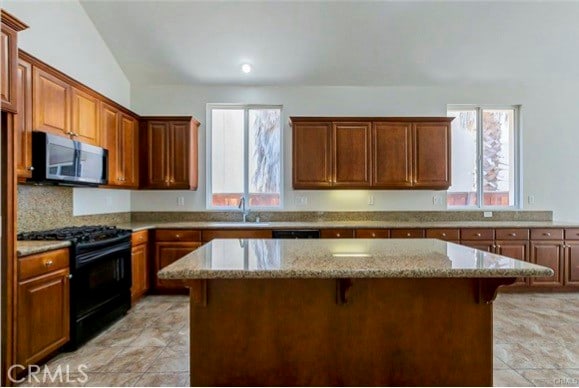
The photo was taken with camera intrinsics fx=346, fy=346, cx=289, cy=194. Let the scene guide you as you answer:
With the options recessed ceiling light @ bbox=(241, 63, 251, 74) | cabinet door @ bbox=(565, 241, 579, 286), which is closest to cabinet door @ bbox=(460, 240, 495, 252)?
cabinet door @ bbox=(565, 241, 579, 286)

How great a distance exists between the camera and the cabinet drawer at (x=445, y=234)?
420 cm

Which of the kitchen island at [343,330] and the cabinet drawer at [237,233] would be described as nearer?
the kitchen island at [343,330]

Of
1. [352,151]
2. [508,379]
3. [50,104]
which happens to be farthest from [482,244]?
[50,104]

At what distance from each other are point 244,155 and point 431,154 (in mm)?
2544

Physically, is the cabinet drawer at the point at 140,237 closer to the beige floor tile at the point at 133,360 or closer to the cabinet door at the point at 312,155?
the beige floor tile at the point at 133,360

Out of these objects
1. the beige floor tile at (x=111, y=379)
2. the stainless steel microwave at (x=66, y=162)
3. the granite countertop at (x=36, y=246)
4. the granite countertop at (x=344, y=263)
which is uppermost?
the stainless steel microwave at (x=66, y=162)

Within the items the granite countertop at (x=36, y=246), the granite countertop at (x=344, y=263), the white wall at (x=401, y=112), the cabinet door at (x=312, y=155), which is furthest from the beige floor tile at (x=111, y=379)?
the cabinet door at (x=312, y=155)

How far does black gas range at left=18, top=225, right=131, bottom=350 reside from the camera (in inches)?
108

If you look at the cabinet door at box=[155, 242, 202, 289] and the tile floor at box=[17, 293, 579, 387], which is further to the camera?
the cabinet door at box=[155, 242, 202, 289]

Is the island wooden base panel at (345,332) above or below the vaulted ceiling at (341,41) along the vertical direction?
below

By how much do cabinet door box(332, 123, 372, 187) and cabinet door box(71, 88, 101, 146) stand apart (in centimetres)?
274

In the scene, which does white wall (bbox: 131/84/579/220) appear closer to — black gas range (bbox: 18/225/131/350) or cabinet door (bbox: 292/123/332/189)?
cabinet door (bbox: 292/123/332/189)

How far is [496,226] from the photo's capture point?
13.9ft

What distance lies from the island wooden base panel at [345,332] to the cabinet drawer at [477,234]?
102 inches
